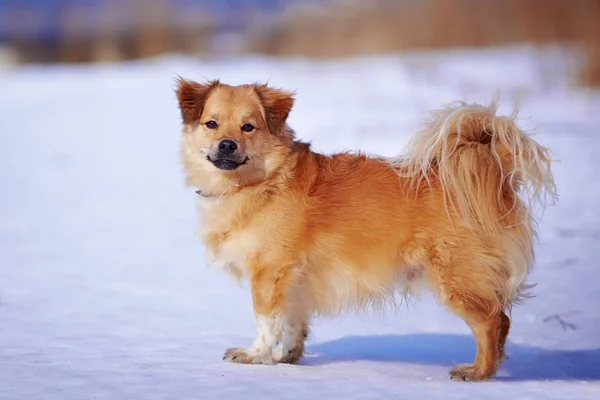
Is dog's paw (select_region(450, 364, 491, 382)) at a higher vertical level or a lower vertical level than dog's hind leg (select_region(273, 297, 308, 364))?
lower

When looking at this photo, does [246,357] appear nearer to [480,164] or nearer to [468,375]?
[468,375]

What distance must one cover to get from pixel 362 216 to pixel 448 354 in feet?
4.35

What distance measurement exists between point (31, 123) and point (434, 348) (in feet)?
44.7

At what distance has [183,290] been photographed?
22.1 ft

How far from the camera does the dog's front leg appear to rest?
4602mm

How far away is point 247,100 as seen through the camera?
5.00 metres

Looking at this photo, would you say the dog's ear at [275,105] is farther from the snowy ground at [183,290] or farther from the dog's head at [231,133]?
the snowy ground at [183,290]

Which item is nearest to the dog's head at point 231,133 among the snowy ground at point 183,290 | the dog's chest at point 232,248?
the dog's chest at point 232,248

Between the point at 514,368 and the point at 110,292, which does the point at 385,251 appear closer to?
the point at 514,368

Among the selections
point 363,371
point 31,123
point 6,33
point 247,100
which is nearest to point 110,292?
point 247,100

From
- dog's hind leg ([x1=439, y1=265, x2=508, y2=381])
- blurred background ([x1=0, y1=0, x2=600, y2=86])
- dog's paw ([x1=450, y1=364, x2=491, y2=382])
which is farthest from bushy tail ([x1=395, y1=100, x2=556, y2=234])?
blurred background ([x1=0, y1=0, x2=600, y2=86])

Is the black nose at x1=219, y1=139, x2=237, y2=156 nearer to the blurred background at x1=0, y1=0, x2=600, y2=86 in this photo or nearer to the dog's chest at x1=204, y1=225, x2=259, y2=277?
the dog's chest at x1=204, y1=225, x2=259, y2=277

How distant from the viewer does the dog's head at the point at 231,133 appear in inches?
190

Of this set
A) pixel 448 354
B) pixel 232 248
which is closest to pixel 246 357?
pixel 232 248
